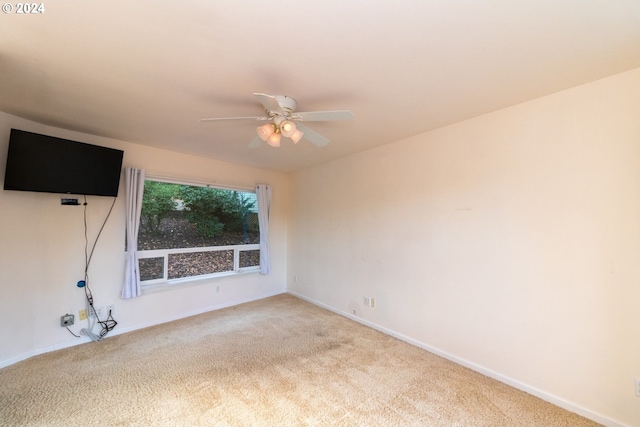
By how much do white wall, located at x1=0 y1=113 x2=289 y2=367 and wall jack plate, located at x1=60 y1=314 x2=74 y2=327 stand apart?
4 cm

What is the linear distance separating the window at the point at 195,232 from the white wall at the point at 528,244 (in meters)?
2.40

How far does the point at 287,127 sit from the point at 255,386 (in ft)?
7.14

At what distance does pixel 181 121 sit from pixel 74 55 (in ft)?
3.32

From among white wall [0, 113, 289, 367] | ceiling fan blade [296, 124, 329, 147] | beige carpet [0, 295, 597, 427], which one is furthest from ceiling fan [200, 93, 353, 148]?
white wall [0, 113, 289, 367]

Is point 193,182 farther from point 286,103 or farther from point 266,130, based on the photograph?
point 286,103

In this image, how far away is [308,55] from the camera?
1.54m

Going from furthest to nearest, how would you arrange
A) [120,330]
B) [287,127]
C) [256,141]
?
[120,330] → [256,141] → [287,127]

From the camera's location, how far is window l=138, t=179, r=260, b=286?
3531mm

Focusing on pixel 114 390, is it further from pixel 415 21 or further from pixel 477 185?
pixel 477 185

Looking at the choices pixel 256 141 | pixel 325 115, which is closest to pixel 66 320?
pixel 256 141

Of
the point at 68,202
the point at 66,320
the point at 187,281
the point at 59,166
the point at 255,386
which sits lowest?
the point at 255,386

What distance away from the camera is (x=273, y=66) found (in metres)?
1.65

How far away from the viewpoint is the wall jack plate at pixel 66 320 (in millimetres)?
2775

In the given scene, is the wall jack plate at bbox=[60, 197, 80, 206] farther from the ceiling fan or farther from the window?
the ceiling fan
